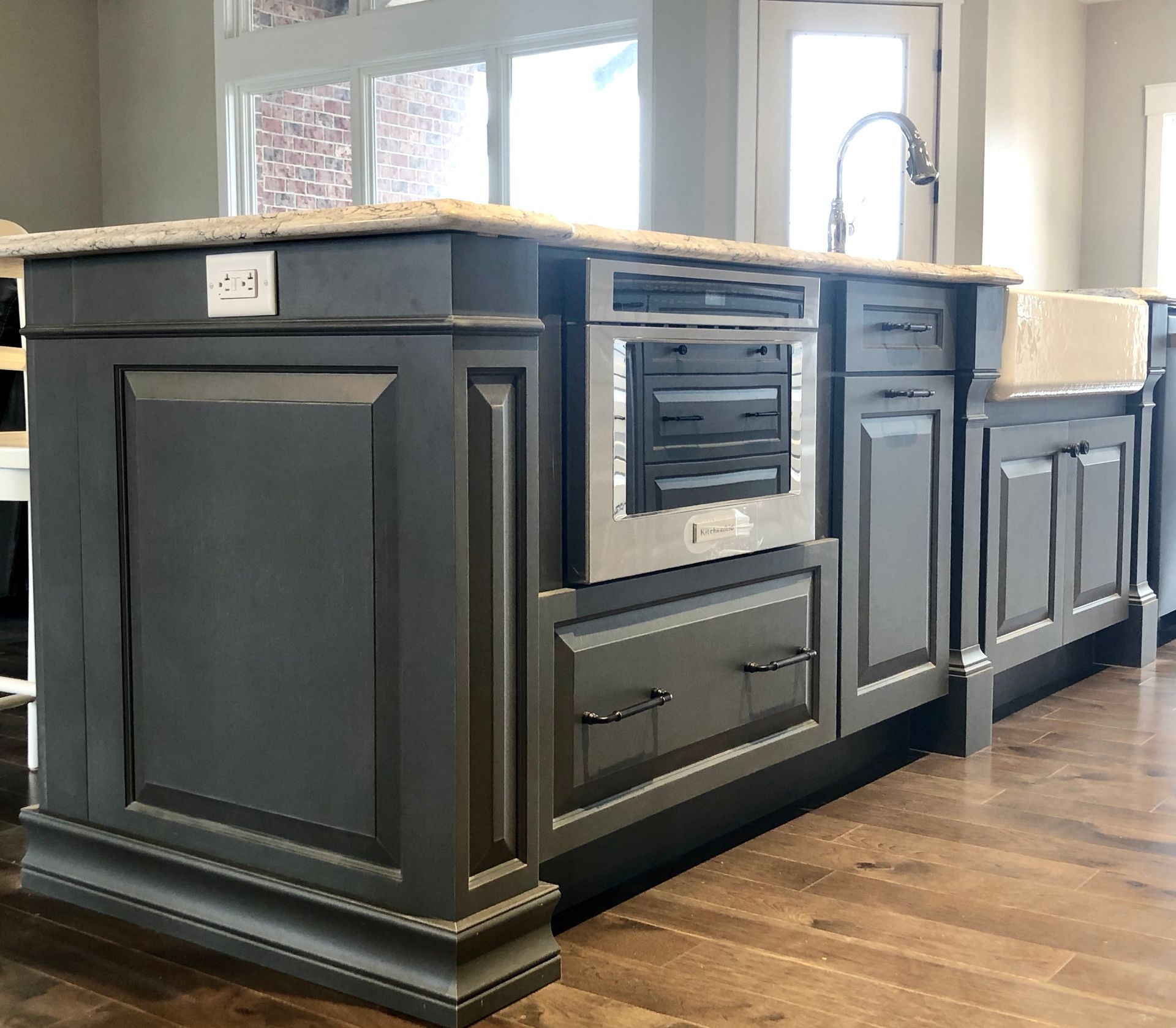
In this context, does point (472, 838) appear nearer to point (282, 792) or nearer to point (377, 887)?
point (377, 887)

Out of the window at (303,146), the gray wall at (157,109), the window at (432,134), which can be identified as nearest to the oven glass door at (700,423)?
the window at (432,134)

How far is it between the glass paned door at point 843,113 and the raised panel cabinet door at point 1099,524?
2324mm

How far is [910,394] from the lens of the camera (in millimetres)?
2420

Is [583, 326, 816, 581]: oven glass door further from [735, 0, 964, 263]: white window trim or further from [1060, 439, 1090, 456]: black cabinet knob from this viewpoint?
[735, 0, 964, 263]: white window trim

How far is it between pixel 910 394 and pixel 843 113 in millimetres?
3570

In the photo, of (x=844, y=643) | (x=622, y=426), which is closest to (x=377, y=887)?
(x=622, y=426)

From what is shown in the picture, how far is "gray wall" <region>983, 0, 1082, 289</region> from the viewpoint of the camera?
6160 millimetres

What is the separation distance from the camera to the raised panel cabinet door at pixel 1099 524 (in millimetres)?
3121

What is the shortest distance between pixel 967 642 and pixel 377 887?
155 centimetres

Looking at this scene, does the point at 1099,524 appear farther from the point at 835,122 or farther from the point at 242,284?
the point at 835,122

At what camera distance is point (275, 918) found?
63.9 inches

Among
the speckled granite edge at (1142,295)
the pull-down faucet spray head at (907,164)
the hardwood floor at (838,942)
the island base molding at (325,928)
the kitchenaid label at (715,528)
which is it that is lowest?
the hardwood floor at (838,942)

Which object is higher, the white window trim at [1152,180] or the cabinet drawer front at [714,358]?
the white window trim at [1152,180]

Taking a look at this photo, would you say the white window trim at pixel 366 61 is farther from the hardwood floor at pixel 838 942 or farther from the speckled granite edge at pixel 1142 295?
the hardwood floor at pixel 838 942
